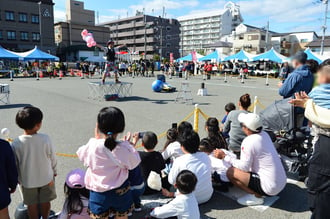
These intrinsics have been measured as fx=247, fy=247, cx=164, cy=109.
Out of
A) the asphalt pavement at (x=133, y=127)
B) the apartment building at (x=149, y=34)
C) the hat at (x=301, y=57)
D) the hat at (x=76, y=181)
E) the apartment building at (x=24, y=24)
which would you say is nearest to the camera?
the hat at (x=76, y=181)

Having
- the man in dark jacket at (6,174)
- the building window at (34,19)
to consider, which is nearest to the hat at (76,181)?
the man in dark jacket at (6,174)

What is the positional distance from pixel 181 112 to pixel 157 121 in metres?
1.67

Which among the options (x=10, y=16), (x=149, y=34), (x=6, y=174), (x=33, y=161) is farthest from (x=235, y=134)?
(x=149, y=34)

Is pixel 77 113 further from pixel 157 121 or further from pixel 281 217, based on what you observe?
pixel 281 217

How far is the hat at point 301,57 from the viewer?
4.47m

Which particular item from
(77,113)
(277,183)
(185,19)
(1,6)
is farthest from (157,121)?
(185,19)

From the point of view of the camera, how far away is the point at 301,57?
4.50 meters

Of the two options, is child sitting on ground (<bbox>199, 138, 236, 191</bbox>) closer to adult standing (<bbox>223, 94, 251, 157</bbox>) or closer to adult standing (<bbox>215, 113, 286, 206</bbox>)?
adult standing (<bbox>215, 113, 286, 206</bbox>)

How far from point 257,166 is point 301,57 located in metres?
2.44

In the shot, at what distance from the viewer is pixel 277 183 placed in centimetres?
315

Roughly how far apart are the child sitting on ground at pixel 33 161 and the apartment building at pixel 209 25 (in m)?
100

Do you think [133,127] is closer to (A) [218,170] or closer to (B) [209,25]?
(A) [218,170]

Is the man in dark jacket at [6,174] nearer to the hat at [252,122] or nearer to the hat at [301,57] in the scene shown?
the hat at [252,122]

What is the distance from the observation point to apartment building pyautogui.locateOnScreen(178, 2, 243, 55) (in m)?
105
